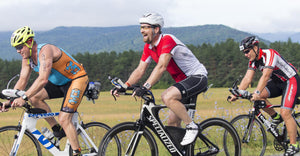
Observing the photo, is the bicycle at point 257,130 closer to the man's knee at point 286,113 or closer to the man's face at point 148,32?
the man's knee at point 286,113

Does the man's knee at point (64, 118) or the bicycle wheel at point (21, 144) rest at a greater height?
the man's knee at point (64, 118)

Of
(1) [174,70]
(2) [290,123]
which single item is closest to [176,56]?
(1) [174,70]

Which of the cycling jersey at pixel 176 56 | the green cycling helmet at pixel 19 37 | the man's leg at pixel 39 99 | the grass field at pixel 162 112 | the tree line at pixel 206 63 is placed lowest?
the tree line at pixel 206 63

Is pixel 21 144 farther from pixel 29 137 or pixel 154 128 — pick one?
pixel 154 128

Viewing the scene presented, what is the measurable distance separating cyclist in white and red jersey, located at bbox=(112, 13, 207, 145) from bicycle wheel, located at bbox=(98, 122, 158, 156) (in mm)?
440

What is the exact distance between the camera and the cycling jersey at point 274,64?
19.4 ft

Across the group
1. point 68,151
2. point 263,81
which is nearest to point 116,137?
point 68,151

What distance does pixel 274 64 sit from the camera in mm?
5895

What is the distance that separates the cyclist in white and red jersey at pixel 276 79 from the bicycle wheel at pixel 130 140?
189cm

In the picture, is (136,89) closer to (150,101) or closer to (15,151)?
(150,101)

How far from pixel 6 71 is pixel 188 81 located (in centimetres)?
10901

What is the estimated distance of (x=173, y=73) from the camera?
521 cm

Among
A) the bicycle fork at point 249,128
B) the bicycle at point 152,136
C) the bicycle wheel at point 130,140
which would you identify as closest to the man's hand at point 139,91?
the bicycle at point 152,136

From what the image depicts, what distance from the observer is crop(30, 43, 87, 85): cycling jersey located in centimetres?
508
